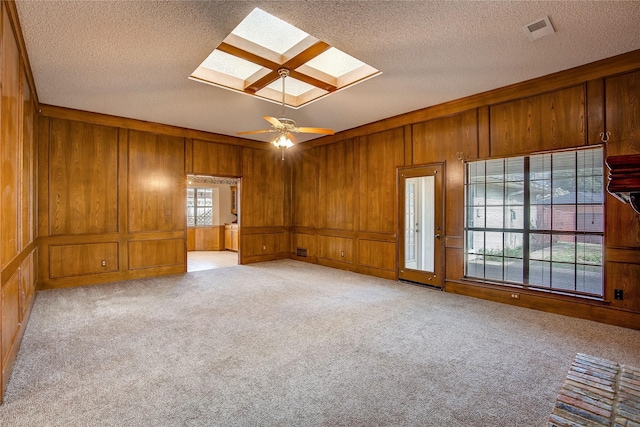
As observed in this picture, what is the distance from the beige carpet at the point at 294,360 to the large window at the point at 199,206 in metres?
6.30

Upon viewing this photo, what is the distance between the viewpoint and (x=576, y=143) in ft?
13.1

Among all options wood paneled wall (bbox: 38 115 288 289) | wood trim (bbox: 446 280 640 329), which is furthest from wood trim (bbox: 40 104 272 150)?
wood trim (bbox: 446 280 640 329)

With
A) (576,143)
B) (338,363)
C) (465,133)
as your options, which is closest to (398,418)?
(338,363)

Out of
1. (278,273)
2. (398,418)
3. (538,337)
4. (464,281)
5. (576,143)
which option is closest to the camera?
(398,418)

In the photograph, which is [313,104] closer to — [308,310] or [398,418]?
[308,310]

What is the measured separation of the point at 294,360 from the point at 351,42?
10.4 feet

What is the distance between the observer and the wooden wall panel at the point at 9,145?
8.14 ft

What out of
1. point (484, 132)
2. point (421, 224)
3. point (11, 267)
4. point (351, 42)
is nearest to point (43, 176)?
point (11, 267)

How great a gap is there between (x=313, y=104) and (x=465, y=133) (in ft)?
8.21

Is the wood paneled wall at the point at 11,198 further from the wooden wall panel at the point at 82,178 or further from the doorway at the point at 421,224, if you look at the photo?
the doorway at the point at 421,224

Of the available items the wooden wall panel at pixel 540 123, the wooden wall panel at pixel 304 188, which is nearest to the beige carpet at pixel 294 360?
the wooden wall panel at pixel 540 123

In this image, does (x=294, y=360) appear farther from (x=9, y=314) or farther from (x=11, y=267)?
(x=11, y=267)

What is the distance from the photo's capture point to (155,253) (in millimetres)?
6438

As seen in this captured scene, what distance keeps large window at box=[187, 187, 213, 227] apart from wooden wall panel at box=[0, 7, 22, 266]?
783cm
